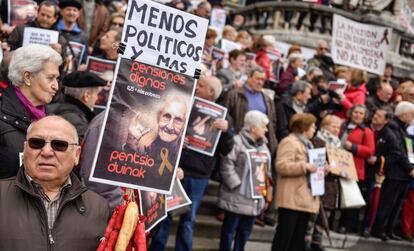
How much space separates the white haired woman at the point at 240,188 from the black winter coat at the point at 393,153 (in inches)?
96.2

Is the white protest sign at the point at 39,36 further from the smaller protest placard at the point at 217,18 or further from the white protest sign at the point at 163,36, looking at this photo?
the smaller protest placard at the point at 217,18

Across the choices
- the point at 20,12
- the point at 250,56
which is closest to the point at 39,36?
the point at 20,12

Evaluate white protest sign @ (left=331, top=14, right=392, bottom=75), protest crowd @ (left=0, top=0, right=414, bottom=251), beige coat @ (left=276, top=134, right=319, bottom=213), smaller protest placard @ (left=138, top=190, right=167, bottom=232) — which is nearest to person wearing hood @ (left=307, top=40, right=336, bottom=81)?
protest crowd @ (left=0, top=0, right=414, bottom=251)

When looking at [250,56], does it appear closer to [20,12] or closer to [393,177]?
[393,177]

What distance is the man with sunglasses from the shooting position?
293 centimetres

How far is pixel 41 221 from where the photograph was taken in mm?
2969

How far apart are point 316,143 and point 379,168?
4.76 ft

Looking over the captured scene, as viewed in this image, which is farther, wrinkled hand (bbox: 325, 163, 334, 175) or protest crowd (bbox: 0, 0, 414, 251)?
wrinkled hand (bbox: 325, 163, 334, 175)

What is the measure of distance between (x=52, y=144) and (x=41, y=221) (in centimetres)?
38

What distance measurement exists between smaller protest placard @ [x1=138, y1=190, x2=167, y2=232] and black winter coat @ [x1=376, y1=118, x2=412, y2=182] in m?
4.68

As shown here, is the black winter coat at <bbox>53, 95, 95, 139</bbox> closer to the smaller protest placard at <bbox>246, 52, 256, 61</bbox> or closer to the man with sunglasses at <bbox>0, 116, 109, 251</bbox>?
the man with sunglasses at <bbox>0, 116, 109, 251</bbox>

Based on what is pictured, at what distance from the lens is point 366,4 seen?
57.9 ft

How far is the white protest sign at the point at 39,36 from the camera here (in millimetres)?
6582

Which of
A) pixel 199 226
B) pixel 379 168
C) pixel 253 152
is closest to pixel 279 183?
pixel 253 152
